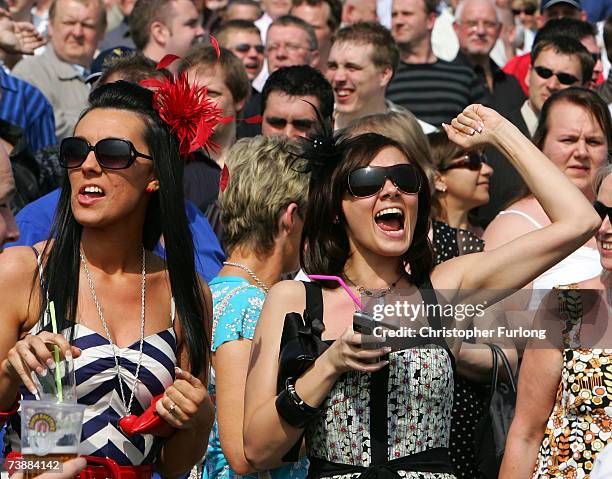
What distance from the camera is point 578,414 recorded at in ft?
14.5

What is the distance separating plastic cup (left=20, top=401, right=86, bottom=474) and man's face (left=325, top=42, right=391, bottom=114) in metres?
5.54

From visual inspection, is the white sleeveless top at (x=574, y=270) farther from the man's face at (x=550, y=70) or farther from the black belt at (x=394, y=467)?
the man's face at (x=550, y=70)

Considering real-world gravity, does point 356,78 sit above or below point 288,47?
below

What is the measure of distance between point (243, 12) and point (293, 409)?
797 centimetres

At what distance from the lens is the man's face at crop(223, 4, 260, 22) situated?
11.5 metres

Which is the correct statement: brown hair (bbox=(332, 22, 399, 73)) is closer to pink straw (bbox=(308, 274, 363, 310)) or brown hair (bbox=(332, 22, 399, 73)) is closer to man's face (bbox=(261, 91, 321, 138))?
man's face (bbox=(261, 91, 321, 138))

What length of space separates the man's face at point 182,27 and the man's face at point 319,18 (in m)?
1.61

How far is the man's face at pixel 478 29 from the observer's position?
10391 mm

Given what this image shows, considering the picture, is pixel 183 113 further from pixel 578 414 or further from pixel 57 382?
pixel 578 414

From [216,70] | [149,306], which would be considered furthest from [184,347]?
[216,70]

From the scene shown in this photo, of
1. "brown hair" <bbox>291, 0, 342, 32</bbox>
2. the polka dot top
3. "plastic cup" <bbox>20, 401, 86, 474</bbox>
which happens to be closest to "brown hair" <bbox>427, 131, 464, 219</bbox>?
the polka dot top

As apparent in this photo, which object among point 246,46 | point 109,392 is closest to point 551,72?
point 246,46

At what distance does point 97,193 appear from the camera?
4.24m

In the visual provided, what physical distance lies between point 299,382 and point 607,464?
3.33 feet
